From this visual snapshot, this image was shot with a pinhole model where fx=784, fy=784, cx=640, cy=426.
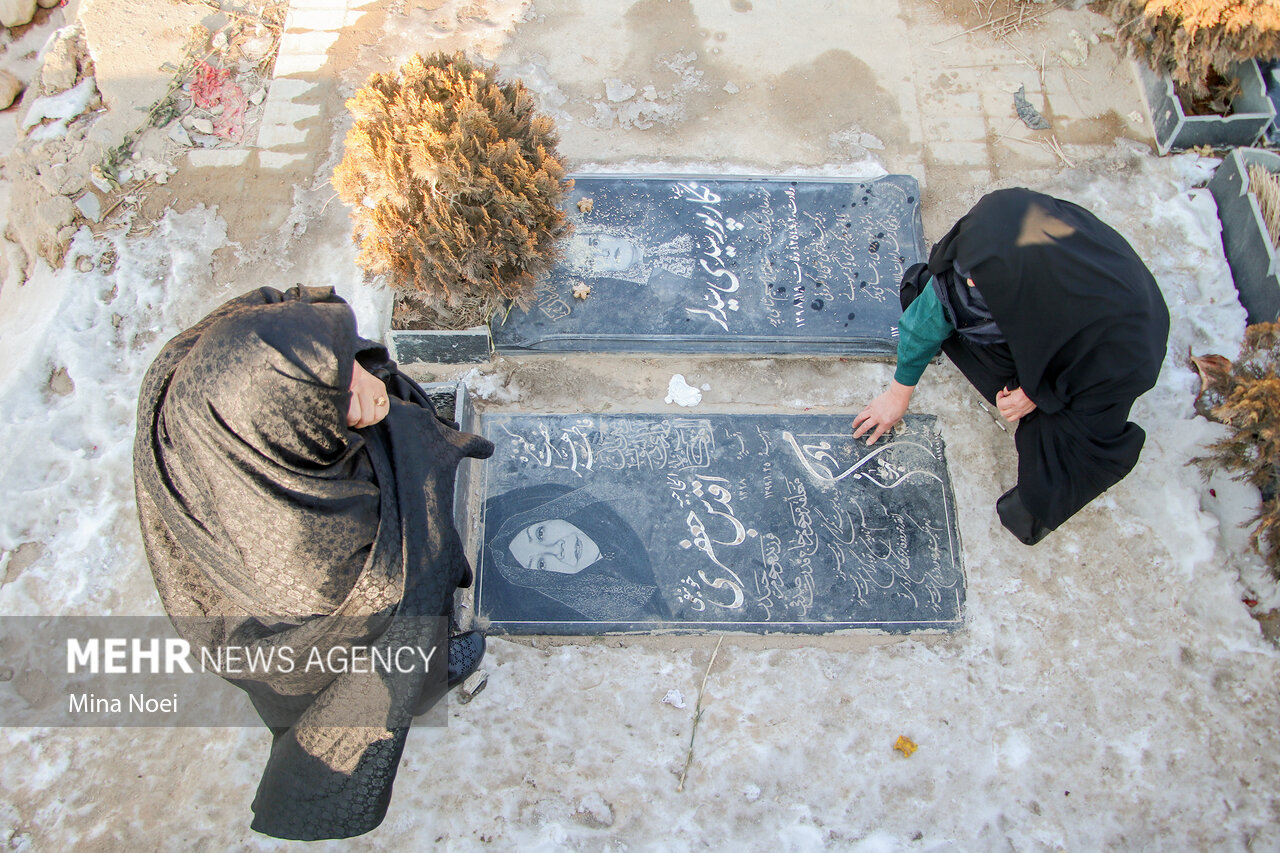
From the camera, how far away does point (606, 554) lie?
11.4ft

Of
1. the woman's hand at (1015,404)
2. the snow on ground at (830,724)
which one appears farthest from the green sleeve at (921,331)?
the snow on ground at (830,724)

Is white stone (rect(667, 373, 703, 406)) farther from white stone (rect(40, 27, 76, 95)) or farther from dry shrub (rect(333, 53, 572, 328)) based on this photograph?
white stone (rect(40, 27, 76, 95))

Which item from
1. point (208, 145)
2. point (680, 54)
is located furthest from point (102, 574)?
point (680, 54)

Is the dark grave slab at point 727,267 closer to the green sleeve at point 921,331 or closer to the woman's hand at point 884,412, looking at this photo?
the woman's hand at point 884,412

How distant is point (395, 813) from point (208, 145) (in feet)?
12.4

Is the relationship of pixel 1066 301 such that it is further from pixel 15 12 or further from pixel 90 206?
pixel 15 12

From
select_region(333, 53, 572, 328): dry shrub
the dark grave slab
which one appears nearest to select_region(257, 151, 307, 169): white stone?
select_region(333, 53, 572, 328): dry shrub

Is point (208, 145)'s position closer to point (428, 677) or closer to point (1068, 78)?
point (428, 677)

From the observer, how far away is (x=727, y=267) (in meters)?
4.08

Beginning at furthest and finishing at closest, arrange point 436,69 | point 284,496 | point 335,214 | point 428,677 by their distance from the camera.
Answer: point 335,214 < point 436,69 < point 428,677 < point 284,496

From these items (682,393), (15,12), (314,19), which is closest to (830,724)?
(682,393)

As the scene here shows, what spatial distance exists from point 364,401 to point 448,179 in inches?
44.3

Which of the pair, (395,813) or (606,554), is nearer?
(395,813)

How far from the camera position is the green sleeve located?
3.05 m
